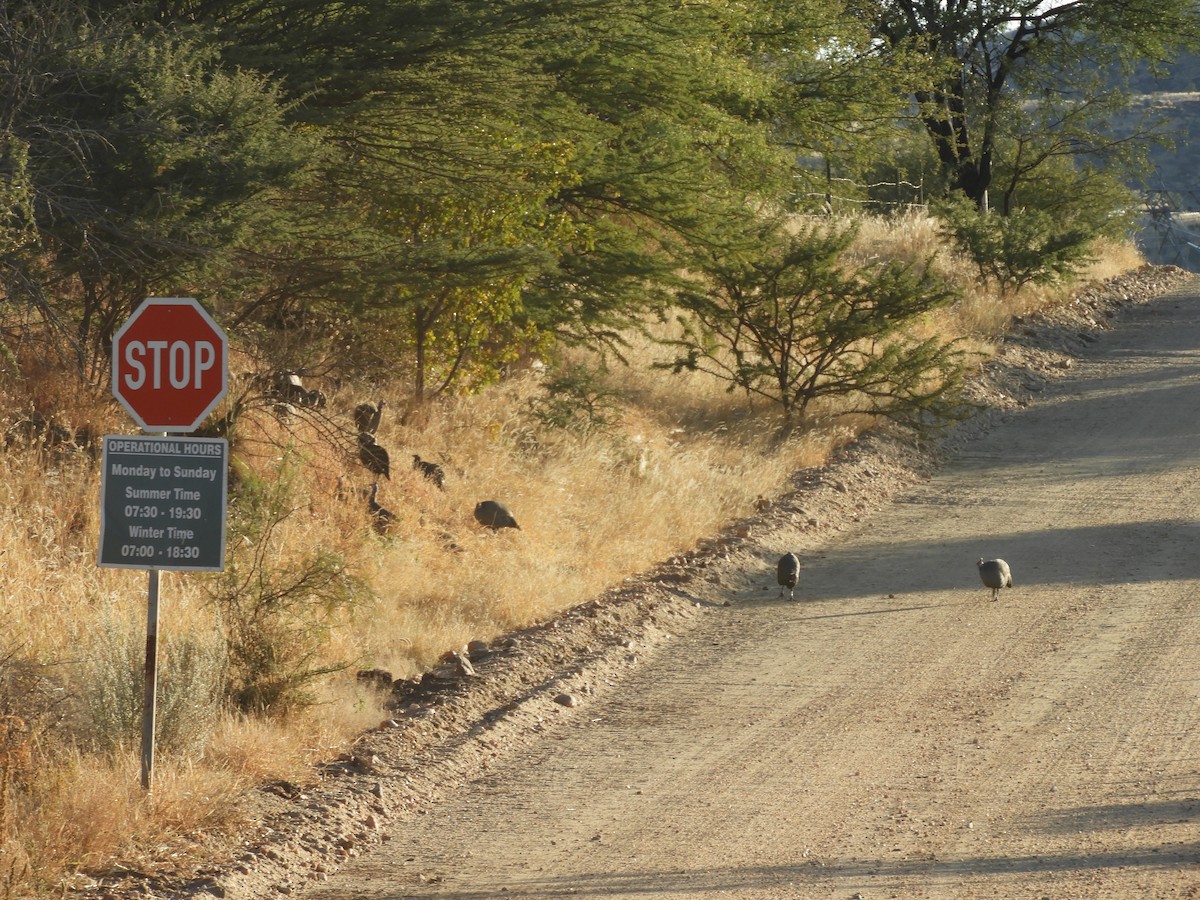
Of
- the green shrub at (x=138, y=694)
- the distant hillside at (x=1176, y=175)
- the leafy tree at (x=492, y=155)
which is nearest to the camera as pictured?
the green shrub at (x=138, y=694)

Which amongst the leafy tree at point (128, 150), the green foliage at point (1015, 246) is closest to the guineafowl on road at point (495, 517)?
the leafy tree at point (128, 150)

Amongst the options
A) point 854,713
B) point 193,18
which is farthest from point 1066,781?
point 193,18

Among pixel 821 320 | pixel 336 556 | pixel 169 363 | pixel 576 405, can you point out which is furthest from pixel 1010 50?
pixel 169 363

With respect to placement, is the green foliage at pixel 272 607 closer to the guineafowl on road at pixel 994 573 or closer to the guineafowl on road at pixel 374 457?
the guineafowl on road at pixel 374 457

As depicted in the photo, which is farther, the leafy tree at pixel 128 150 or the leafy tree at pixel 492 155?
the leafy tree at pixel 492 155

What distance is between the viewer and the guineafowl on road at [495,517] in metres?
11.4

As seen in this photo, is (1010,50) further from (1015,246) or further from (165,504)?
(165,504)

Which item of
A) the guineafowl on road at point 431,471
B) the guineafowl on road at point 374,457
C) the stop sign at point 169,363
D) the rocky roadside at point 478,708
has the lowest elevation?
the rocky roadside at point 478,708

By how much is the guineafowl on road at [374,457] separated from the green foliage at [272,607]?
272 centimetres

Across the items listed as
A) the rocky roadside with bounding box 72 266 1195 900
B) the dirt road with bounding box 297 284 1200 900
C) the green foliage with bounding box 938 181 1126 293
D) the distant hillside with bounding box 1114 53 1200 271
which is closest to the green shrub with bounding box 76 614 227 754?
the rocky roadside with bounding box 72 266 1195 900

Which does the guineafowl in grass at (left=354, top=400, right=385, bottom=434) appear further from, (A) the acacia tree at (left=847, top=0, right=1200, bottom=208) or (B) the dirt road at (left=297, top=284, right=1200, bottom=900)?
(A) the acacia tree at (left=847, top=0, right=1200, bottom=208)

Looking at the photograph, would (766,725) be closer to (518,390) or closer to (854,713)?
(854,713)

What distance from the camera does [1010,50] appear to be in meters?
29.7

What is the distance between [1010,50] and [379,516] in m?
23.4
